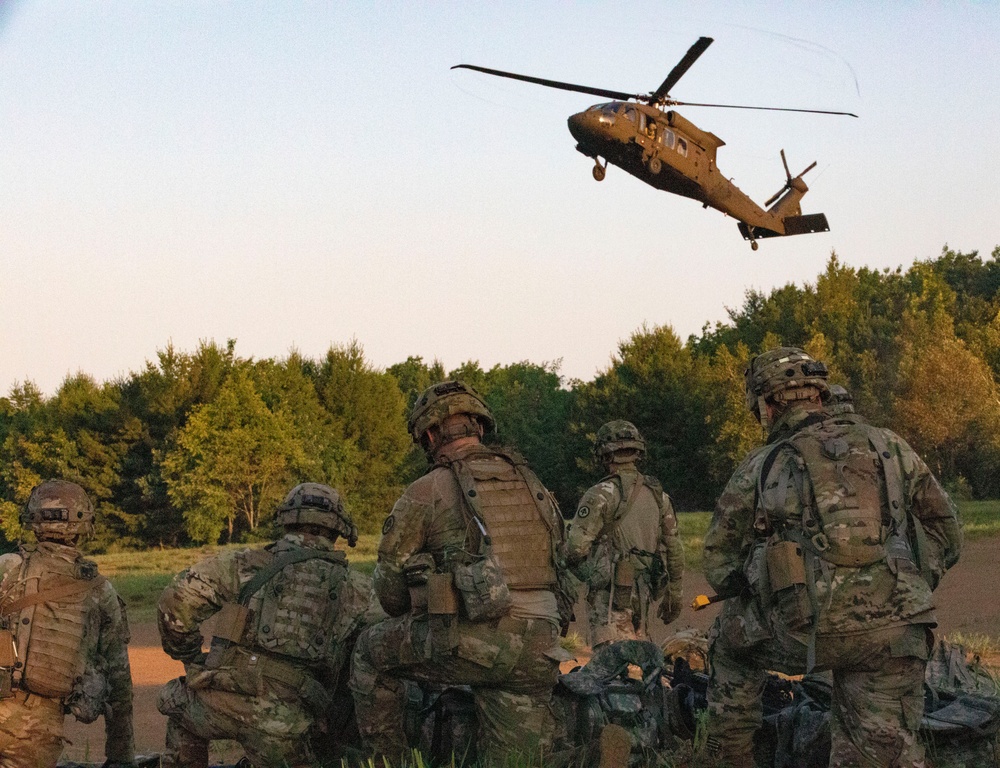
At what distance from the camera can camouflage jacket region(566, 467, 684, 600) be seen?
9711 millimetres

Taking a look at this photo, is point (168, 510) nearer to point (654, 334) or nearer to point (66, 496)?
point (654, 334)

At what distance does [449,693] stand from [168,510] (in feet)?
135

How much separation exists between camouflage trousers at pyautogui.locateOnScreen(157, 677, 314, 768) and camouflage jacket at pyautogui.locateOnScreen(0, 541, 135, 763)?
0.60 metres

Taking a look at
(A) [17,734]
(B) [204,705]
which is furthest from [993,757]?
(A) [17,734]

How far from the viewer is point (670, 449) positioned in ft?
151

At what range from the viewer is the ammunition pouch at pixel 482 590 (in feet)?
19.0

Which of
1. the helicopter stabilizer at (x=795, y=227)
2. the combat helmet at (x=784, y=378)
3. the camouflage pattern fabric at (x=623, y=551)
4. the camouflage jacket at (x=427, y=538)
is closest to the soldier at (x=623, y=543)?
the camouflage pattern fabric at (x=623, y=551)

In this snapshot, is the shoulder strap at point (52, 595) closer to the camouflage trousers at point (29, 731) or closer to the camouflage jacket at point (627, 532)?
the camouflage trousers at point (29, 731)

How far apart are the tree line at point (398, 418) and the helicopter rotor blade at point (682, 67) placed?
782 inches

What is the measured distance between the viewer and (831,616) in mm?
5488

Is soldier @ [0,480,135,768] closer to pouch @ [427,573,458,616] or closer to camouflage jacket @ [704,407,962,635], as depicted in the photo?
pouch @ [427,573,458,616]

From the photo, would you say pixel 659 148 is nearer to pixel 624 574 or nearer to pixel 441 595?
pixel 624 574

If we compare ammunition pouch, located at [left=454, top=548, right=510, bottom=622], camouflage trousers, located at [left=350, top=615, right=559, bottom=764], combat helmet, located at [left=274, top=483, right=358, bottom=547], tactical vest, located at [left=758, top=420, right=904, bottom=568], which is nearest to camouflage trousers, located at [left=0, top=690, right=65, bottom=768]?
combat helmet, located at [left=274, top=483, right=358, bottom=547]

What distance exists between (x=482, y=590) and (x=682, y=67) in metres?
17.4
